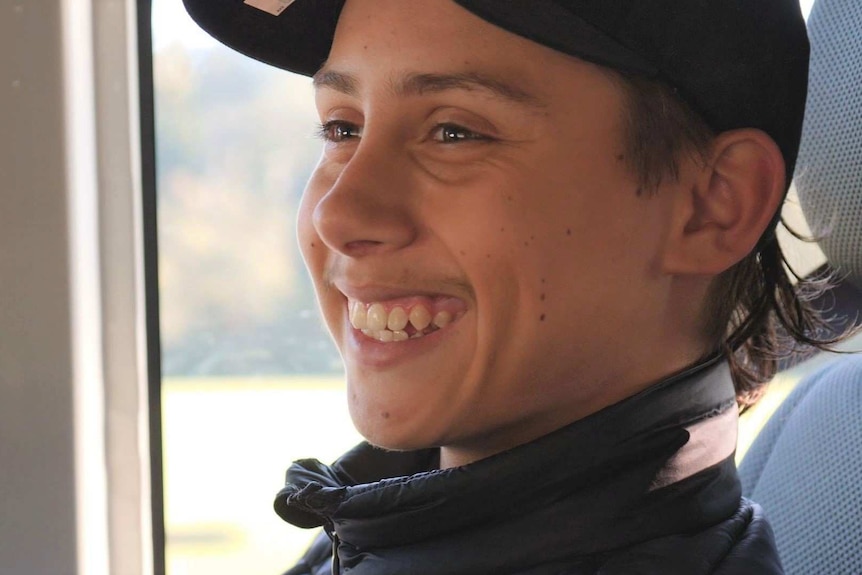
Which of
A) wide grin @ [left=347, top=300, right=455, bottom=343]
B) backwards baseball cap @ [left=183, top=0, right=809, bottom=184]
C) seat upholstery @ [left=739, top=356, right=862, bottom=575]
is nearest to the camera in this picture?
backwards baseball cap @ [left=183, top=0, right=809, bottom=184]

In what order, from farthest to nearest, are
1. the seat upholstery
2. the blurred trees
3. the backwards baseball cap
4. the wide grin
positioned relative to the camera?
1. the blurred trees
2. the seat upholstery
3. the wide grin
4. the backwards baseball cap

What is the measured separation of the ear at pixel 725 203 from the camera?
113 centimetres

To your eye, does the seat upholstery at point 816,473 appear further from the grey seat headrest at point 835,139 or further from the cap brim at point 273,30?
the cap brim at point 273,30

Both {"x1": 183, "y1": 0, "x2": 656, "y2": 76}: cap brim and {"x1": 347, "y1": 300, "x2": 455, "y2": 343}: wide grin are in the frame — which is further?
{"x1": 183, "y1": 0, "x2": 656, "y2": 76}: cap brim

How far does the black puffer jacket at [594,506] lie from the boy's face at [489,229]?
0.24ft

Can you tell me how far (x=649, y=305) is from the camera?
1.13 metres

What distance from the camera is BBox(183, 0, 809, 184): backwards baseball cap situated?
40.2 inches

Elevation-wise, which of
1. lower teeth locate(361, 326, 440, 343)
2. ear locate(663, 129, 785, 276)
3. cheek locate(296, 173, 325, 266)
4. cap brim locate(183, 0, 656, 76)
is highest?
cap brim locate(183, 0, 656, 76)

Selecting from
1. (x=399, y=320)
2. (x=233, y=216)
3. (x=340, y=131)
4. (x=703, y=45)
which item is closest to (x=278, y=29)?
(x=340, y=131)

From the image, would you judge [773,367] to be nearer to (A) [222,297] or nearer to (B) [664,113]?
(B) [664,113]

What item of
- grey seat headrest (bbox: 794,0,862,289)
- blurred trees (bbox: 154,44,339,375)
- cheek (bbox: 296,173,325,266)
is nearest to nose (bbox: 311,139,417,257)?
cheek (bbox: 296,173,325,266)

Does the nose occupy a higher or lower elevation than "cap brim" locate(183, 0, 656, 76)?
lower

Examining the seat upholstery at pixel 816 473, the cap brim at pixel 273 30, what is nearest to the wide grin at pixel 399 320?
the cap brim at pixel 273 30

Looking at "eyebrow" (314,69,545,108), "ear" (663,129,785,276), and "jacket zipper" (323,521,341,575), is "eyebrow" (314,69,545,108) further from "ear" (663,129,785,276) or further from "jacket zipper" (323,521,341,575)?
"jacket zipper" (323,521,341,575)
